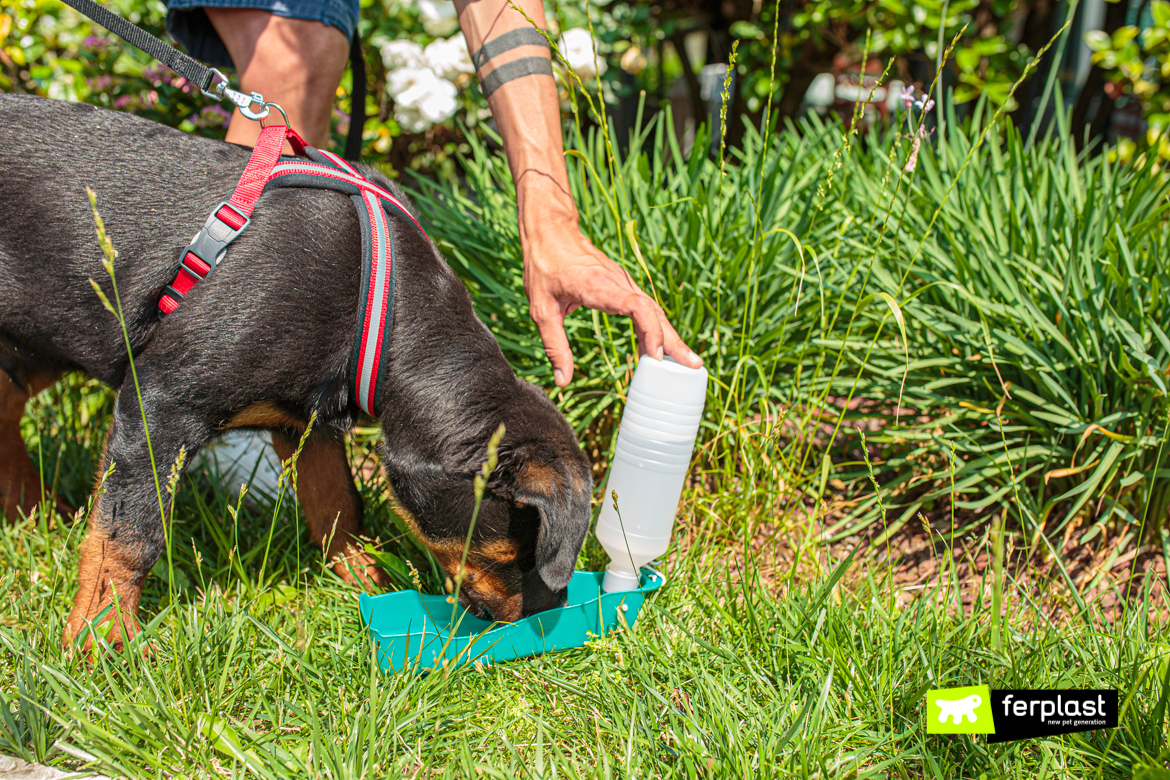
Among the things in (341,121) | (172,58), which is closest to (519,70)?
(172,58)

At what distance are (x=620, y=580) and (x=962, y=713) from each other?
0.87 meters

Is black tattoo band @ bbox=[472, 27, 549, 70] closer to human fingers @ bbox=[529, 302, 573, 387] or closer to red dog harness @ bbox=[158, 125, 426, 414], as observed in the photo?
red dog harness @ bbox=[158, 125, 426, 414]

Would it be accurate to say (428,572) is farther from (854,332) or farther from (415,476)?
(854,332)

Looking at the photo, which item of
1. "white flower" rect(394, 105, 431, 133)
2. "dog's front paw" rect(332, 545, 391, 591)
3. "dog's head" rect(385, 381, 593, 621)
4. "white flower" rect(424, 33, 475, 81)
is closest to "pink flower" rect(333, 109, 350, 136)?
"white flower" rect(394, 105, 431, 133)

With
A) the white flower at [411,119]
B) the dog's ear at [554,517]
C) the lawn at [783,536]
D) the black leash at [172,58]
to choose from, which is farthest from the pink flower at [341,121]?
the dog's ear at [554,517]

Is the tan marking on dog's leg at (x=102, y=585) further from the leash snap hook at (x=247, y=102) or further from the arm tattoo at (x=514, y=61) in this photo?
the arm tattoo at (x=514, y=61)

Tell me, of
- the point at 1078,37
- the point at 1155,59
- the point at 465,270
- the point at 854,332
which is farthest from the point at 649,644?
the point at 1078,37

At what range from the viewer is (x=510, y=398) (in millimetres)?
1969

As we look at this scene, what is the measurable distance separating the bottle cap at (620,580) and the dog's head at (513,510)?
16cm

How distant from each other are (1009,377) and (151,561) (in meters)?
2.65

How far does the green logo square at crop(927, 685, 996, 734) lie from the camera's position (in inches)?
61.3

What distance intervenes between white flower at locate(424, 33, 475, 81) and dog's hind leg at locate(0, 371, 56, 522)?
244 cm

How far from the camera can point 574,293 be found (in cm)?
198

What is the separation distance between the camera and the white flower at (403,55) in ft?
13.0
